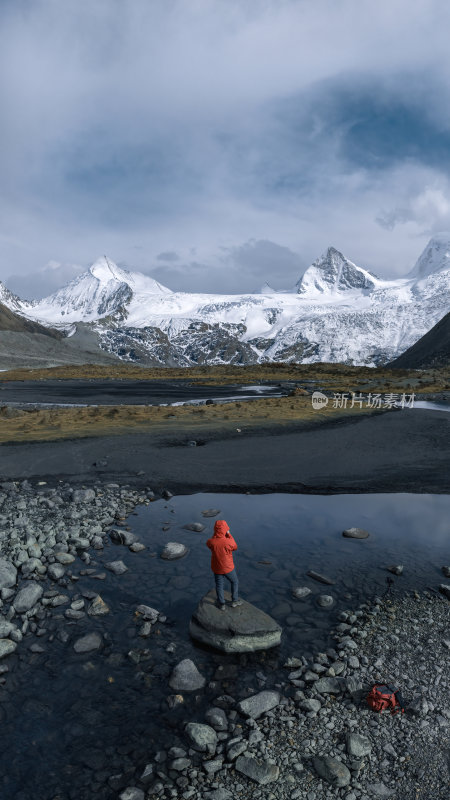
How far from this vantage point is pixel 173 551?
1706 centimetres

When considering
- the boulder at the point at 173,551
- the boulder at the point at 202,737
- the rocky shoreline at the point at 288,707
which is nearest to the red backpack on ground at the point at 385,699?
the rocky shoreline at the point at 288,707

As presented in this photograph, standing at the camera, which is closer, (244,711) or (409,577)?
(244,711)

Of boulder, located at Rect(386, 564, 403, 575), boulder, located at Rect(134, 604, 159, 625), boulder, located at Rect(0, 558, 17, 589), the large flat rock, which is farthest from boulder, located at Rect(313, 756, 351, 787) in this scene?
boulder, located at Rect(0, 558, 17, 589)

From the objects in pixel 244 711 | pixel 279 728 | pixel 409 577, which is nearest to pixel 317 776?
pixel 279 728

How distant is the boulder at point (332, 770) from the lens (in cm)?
806

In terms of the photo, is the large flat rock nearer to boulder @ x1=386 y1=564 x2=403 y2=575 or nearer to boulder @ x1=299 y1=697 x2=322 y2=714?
boulder @ x1=299 y1=697 x2=322 y2=714

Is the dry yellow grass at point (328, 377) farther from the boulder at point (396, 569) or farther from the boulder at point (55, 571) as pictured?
the boulder at point (55, 571)

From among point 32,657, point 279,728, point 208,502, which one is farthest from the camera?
point 208,502

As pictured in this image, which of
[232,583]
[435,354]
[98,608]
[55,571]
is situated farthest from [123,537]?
[435,354]

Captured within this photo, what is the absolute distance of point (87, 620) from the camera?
12945 mm

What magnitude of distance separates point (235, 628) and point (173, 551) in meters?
5.74

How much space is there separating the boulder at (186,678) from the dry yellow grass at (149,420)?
1200 inches

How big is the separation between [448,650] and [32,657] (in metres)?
10.7

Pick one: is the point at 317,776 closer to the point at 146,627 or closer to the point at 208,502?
the point at 146,627
